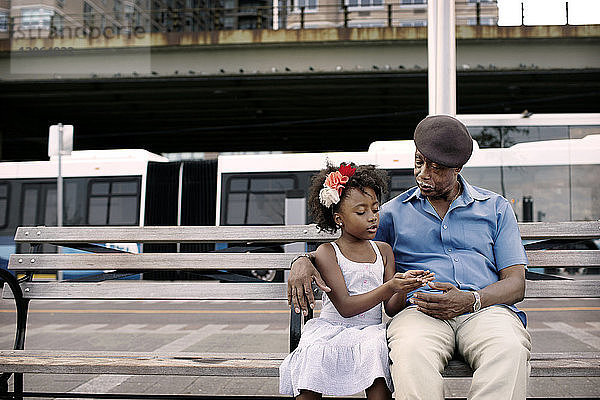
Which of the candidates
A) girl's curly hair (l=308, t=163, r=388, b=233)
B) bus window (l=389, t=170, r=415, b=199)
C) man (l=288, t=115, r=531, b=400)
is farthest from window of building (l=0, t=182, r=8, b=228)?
man (l=288, t=115, r=531, b=400)

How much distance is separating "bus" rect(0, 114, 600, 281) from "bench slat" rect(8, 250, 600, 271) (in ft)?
32.0

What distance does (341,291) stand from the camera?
8.96 feet

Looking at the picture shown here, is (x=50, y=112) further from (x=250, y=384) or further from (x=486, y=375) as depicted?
(x=486, y=375)

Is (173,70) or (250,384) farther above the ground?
(173,70)

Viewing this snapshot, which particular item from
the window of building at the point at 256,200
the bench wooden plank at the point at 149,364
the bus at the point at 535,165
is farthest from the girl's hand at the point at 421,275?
the window of building at the point at 256,200

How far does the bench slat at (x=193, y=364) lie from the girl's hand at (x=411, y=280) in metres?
0.38

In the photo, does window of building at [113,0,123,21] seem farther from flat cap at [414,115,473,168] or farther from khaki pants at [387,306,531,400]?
khaki pants at [387,306,531,400]

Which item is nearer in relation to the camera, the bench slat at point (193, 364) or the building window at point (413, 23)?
the bench slat at point (193, 364)

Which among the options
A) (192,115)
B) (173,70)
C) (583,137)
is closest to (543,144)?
(583,137)

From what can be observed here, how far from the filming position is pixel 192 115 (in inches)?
1021

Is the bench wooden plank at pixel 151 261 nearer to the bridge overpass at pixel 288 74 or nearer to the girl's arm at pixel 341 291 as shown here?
the girl's arm at pixel 341 291

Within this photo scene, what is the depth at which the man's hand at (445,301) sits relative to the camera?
2633 mm

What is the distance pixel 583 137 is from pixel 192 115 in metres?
15.9

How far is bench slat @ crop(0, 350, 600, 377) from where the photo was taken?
2654mm
